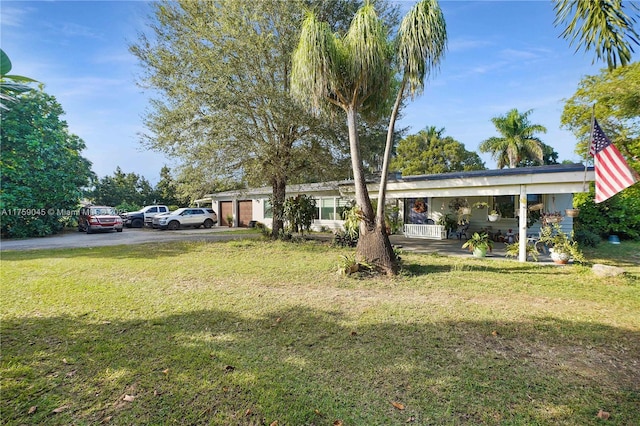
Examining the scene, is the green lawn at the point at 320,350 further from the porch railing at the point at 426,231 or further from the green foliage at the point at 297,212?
the porch railing at the point at 426,231

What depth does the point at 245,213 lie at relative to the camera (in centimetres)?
2311

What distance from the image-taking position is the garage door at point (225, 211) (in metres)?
24.4

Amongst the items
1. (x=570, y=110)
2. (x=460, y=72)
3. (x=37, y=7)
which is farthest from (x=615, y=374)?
(x=570, y=110)

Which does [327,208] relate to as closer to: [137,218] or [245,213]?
[245,213]

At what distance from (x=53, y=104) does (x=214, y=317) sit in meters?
20.8

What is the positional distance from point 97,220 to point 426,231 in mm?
18684

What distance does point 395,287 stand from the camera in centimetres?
643

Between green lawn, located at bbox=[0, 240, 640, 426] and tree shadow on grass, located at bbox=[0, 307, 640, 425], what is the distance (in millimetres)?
18

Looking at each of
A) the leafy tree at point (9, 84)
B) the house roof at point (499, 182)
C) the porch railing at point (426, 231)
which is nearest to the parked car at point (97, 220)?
the house roof at point (499, 182)

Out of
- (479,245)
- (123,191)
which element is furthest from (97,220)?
(479,245)

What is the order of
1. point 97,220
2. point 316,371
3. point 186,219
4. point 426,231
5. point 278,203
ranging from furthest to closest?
point 186,219 < point 97,220 < point 426,231 < point 278,203 < point 316,371

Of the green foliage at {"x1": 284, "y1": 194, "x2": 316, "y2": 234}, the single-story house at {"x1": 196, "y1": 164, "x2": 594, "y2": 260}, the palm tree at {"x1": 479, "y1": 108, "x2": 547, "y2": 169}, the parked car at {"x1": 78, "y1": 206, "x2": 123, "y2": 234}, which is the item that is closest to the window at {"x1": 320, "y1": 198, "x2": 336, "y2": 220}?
the single-story house at {"x1": 196, "y1": 164, "x2": 594, "y2": 260}

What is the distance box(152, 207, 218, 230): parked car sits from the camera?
2085cm

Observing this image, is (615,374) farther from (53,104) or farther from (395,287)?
(53,104)
